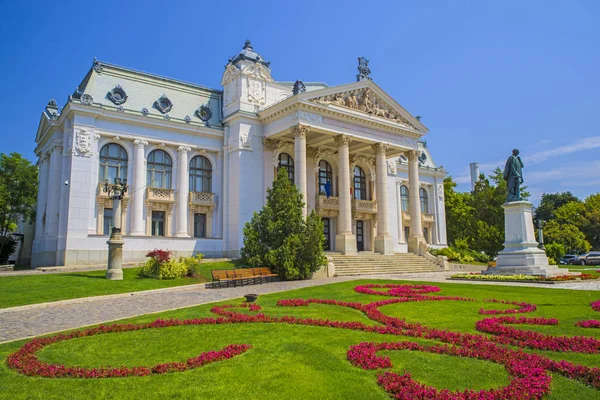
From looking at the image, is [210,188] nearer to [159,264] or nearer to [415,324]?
[159,264]

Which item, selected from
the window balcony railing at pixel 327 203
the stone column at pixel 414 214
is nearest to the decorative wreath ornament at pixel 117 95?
the window balcony railing at pixel 327 203

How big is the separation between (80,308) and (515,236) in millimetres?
23906

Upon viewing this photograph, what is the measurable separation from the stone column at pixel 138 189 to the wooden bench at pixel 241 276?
42.1ft

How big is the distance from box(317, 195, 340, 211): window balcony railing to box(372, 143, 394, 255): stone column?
4374 millimetres

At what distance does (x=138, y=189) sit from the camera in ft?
116

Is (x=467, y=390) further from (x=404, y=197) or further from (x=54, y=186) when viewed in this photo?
(x=404, y=197)

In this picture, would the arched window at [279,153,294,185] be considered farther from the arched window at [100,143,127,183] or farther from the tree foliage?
the tree foliage

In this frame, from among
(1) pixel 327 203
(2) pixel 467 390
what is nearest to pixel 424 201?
(1) pixel 327 203

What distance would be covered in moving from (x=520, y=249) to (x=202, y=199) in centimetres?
2443

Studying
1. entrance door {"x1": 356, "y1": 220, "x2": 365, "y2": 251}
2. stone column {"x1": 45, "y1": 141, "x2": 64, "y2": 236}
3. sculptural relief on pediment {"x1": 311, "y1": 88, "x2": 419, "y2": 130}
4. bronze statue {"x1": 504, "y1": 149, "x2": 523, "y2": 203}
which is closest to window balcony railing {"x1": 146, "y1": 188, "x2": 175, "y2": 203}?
stone column {"x1": 45, "y1": 141, "x2": 64, "y2": 236}

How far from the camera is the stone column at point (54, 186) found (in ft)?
118

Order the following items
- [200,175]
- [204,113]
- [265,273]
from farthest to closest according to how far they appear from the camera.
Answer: [204,113], [200,175], [265,273]

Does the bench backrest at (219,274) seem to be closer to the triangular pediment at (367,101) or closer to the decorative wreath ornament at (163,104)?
the triangular pediment at (367,101)

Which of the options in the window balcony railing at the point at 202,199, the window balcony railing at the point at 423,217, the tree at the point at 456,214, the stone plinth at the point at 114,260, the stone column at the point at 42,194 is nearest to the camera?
the stone plinth at the point at 114,260
